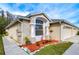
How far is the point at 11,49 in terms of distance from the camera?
102 inches

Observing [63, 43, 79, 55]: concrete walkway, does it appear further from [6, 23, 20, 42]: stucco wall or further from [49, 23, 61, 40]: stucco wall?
[6, 23, 20, 42]: stucco wall

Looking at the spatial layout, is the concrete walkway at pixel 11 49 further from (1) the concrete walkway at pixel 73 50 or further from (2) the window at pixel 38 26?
(1) the concrete walkway at pixel 73 50

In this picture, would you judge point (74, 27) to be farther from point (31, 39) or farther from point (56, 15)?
point (31, 39)

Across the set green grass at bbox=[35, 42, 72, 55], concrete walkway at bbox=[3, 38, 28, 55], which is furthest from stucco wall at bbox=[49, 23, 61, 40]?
concrete walkway at bbox=[3, 38, 28, 55]

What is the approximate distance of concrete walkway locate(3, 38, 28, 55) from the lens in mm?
2572

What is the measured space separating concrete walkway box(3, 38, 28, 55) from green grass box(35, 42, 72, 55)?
0.22 m

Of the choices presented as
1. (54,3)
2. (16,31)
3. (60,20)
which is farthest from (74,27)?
(16,31)

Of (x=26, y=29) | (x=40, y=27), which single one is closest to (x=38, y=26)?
(x=40, y=27)

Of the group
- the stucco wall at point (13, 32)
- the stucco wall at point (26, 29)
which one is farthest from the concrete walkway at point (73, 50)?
the stucco wall at point (13, 32)

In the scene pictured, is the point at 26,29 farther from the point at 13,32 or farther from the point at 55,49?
the point at 55,49

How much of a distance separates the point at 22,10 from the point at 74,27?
72cm

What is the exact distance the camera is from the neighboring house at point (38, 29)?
2.63 metres

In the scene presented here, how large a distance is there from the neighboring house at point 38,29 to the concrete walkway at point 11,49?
0.08 metres

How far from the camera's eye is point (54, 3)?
257 cm
